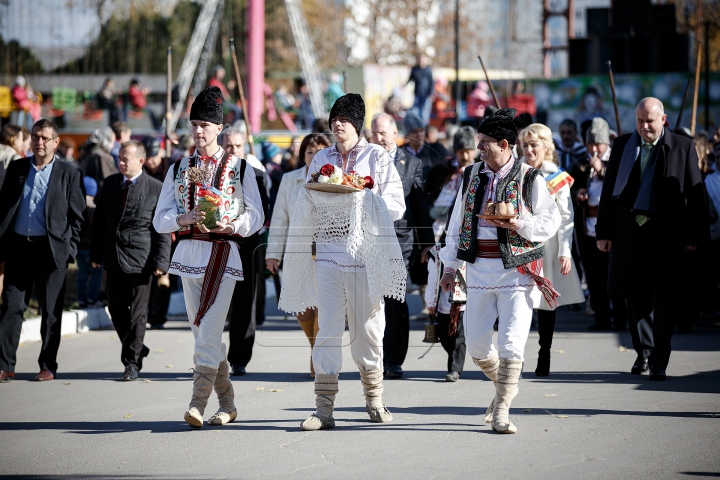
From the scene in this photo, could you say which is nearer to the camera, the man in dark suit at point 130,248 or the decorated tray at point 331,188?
the decorated tray at point 331,188

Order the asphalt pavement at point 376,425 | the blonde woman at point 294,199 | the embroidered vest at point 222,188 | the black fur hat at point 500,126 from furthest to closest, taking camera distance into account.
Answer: the blonde woman at point 294,199 → the embroidered vest at point 222,188 → the black fur hat at point 500,126 → the asphalt pavement at point 376,425

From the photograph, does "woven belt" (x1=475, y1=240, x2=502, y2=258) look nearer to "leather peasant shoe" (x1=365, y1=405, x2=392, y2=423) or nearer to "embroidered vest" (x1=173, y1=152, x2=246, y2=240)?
"leather peasant shoe" (x1=365, y1=405, x2=392, y2=423)

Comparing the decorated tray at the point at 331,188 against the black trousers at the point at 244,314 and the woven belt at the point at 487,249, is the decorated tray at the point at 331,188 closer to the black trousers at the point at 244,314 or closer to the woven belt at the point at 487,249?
the woven belt at the point at 487,249

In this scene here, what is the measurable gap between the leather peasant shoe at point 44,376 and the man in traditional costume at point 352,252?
10.1 feet

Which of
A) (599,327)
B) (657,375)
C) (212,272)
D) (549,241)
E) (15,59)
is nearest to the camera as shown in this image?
(212,272)

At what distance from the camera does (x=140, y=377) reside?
30.9ft

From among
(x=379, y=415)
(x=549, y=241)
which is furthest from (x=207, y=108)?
(x=549, y=241)

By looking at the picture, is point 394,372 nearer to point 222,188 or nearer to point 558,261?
point 558,261

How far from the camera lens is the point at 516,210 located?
690cm

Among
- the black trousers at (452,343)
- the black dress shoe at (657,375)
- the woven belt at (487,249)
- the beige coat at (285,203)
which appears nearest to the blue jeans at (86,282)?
the beige coat at (285,203)

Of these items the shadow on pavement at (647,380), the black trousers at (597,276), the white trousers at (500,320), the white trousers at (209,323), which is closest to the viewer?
the white trousers at (500,320)

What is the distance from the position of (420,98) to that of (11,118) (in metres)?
9.33

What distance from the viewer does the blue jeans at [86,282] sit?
530 inches

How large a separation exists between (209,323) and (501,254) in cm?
200
